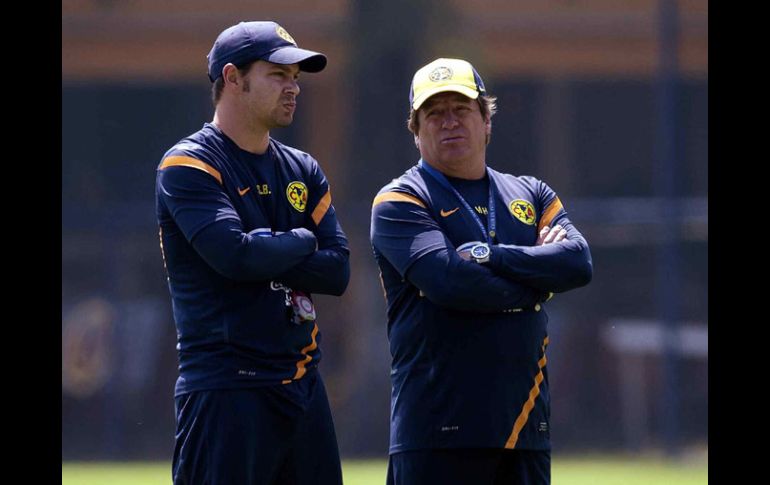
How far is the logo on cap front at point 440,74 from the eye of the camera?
4.40 metres

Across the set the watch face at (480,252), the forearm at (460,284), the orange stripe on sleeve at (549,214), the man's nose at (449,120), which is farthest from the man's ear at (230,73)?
the orange stripe on sleeve at (549,214)

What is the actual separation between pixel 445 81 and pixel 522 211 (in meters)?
0.51

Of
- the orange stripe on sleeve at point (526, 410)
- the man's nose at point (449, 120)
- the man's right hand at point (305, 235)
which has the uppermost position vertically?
the man's nose at point (449, 120)

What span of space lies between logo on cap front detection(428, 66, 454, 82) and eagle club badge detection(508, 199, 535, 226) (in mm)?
485

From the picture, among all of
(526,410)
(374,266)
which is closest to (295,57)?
(526,410)

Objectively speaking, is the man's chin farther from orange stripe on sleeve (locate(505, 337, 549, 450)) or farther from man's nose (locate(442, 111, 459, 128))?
orange stripe on sleeve (locate(505, 337, 549, 450))

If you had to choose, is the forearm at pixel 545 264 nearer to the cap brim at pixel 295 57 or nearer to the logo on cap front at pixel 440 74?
the logo on cap front at pixel 440 74

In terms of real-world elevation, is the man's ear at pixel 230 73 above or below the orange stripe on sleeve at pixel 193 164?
above

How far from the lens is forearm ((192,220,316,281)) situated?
402 cm

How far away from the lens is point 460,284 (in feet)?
13.5

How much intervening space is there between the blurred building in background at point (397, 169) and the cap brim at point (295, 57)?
7063mm

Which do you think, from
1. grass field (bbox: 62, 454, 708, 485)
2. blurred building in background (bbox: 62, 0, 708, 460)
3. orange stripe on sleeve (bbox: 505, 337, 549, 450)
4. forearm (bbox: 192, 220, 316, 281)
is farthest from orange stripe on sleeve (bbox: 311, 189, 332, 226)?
blurred building in background (bbox: 62, 0, 708, 460)
